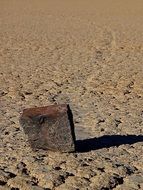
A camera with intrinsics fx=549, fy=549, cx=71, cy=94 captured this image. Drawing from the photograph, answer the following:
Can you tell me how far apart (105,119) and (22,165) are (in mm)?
1474

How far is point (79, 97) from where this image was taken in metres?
6.29

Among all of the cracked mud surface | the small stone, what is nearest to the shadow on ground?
the cracked mud surface

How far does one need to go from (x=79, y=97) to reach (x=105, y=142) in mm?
1679

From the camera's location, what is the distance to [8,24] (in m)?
15.1

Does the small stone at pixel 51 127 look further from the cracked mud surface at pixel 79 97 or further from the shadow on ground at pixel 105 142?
the shadow on ground at pixel 105 142

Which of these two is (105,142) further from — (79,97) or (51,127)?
(79,97)

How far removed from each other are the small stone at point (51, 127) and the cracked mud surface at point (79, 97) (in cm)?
8

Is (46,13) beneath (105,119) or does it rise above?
beneath

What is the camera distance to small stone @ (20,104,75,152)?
4227 millimetres

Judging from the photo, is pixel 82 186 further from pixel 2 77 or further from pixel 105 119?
pixel 2 77

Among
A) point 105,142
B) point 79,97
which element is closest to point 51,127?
point 105,142

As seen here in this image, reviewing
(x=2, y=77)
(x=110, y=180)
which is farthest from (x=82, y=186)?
(x=2, y=77)

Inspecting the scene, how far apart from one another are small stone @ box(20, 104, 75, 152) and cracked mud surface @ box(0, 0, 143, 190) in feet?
0.27

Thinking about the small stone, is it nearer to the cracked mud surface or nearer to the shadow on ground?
the cracked mud surface
